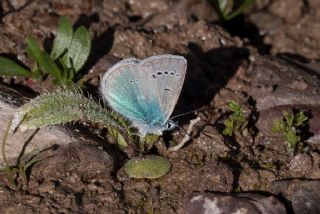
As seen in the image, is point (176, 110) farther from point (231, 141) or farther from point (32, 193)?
point (32, 193)

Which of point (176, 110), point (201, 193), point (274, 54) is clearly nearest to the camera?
point (201, 193)

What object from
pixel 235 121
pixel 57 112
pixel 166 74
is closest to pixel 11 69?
pixel 57 112

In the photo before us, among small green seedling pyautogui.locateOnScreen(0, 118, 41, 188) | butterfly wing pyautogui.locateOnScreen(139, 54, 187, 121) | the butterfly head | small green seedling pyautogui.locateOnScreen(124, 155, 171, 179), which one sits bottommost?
small green seedling pyautogui.locateOnScreen(0, 118, 41, 188)

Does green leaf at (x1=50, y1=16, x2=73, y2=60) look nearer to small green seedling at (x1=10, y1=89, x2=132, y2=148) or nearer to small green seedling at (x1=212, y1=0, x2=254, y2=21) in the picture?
small green seedling at (x1=10, y1=89, x2=132, y2=148)

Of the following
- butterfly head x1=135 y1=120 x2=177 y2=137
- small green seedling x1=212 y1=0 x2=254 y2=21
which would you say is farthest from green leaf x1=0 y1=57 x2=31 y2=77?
small green seedling x1=212 y1=0 x2=254 y2=21

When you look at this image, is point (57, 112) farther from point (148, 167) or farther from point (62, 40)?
point (62, 40)

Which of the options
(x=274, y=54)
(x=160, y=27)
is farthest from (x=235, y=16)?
(x=160, y=27)
